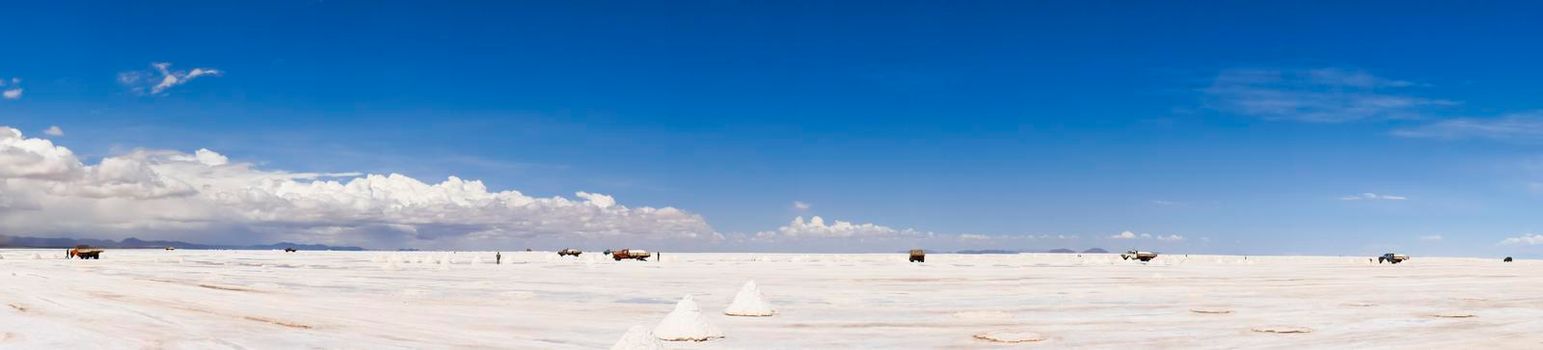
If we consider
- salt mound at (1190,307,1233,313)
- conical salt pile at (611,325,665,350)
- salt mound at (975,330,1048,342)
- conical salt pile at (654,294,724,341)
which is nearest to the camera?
conical salt pile at (611,325,665,350)

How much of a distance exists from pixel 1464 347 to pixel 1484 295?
2308cm

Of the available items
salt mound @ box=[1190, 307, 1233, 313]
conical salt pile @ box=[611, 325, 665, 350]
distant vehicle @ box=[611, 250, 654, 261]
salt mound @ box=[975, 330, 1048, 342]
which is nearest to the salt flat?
salt mound @ box=[1190, 307, 1233, 313]

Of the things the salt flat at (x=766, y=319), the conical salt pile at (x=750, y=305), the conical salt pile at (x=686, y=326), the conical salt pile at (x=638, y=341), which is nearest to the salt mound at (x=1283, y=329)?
the salt flat at (x=766, y=319)

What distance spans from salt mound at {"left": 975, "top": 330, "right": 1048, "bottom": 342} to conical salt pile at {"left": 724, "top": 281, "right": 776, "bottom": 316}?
252 inches

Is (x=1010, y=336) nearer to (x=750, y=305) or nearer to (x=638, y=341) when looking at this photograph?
(x=750, y=305)

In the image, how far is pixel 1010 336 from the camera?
2059 cm

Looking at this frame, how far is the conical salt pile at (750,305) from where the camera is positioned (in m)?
25.9

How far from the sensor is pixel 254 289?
36.9 meters

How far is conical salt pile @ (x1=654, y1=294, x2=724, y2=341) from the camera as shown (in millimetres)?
19312

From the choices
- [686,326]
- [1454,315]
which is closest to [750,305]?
[686,326]

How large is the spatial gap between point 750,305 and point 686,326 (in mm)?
6677

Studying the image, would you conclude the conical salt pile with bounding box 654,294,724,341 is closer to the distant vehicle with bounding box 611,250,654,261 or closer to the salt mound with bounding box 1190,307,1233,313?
the salt mound with bounding box 1190,307,1233,313

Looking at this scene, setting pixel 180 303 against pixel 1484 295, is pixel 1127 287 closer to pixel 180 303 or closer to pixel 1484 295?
pixel 1484 295

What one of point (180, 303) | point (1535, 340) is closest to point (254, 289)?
point (180, 303)
